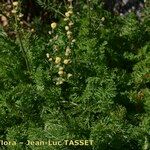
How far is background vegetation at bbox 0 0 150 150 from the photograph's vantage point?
399 cm

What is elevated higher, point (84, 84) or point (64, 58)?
point (64, 58)

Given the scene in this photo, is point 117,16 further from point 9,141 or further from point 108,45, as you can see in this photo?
point 9,141

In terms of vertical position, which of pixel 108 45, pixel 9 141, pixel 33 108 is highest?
pixel 108 45

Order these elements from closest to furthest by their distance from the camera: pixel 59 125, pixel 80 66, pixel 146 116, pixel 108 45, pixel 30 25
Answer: pixel 59 125, pixel 146 116, pixel 80 66, pixel 108 45, pixel 30 25

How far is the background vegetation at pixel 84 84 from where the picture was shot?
399cm

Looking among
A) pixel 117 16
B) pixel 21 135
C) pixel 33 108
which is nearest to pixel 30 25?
pixel 117 16

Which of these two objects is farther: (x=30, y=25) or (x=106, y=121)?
(x=30, y=25)

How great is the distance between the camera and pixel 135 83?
454cm

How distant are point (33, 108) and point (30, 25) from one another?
1393mm

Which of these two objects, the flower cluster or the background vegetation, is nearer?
the background vegetation

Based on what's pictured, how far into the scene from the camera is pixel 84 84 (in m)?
4.50

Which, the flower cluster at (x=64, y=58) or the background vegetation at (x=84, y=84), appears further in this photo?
the flower cluster at (x=64, y=58)

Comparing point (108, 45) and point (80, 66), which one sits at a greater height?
point (108, 45)

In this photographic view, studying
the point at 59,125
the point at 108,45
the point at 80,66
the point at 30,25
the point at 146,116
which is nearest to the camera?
the point at 59,125
